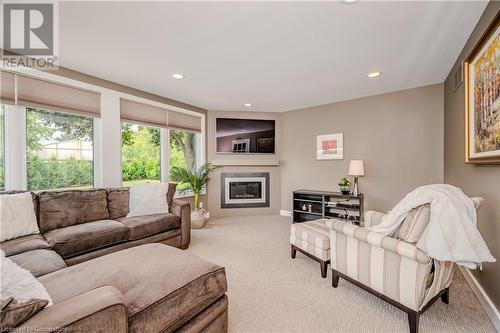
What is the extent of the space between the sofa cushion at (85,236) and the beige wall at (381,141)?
3541 millimetres

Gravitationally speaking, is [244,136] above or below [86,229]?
above

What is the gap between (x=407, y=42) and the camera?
7.15 feet

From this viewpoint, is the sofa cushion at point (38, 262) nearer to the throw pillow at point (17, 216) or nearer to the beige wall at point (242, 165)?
the throw pillow at point (17, 216)

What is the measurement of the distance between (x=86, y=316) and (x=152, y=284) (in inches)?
16.2

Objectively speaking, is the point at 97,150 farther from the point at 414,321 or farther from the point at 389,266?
the point at 414,321

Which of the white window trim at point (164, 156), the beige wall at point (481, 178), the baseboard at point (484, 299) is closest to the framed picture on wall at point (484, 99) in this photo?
the beige wall at point (481, 178)

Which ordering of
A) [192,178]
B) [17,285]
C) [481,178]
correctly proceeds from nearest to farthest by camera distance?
[17,285], [481,178], [192,178]

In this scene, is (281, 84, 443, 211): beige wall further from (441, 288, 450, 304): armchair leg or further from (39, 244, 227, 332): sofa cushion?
(39, 244, 227, 332): sofa cushion

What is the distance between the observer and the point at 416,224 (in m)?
1.55

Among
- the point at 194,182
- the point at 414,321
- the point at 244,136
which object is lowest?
the point at 414,321

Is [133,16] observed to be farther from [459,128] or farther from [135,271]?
[459,128]

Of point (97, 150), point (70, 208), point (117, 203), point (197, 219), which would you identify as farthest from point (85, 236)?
point (197, 219)

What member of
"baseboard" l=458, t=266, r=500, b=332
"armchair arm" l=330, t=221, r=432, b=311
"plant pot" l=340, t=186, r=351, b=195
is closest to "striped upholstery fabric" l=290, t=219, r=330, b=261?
"armchair arm" l=330, t=221, r=432, b=311

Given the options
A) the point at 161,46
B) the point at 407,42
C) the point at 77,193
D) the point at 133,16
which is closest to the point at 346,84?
the point at 407,42
